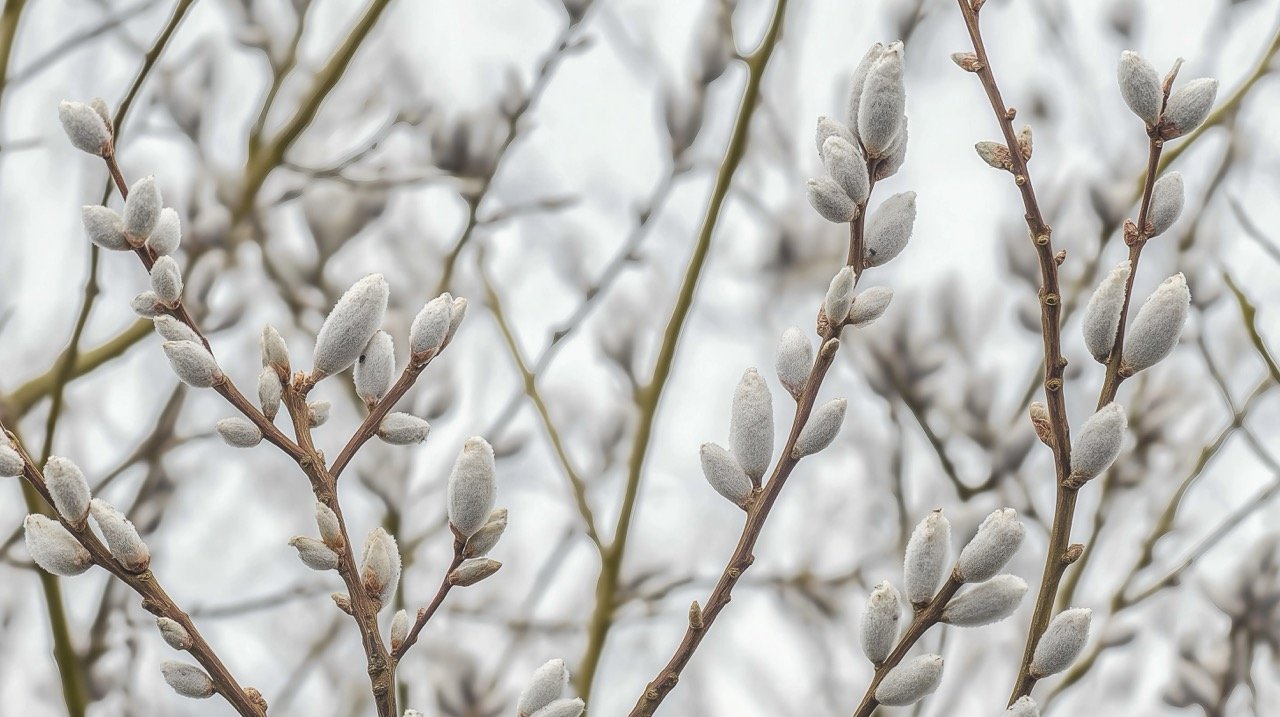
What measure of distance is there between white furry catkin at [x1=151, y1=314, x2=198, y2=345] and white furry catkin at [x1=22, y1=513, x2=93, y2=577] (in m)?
0.04

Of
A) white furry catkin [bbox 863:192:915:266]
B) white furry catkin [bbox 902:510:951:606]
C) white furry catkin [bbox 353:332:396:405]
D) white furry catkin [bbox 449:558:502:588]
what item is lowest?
white furry catkin [bbox 902:510:951:606]

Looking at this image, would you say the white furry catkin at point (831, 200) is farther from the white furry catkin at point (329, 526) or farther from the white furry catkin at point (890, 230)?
the white furry catkin at point (329, 526)

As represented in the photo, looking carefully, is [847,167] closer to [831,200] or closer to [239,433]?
[831,200]

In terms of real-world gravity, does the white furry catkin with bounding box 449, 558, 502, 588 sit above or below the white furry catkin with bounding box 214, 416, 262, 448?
below

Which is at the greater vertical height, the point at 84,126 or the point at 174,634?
the point at 84,126

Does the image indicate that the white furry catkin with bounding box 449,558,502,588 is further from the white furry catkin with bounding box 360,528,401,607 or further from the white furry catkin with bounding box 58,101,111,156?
the white furry catkin with bounding box 58,101,111,156

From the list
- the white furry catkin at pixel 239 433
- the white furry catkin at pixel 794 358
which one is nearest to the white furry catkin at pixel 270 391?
the white furry catkin at pixel 239 433

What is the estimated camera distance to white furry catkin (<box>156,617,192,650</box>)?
0.74ft

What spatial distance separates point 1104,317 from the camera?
243 mm

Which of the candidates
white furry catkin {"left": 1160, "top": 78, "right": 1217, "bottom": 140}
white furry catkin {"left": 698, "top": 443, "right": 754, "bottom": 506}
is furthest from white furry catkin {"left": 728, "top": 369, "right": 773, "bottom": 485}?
white furry catkin {"left": 1160, "top": 78, "right": 1217, "bottom": 140}

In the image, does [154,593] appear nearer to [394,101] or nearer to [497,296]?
[497,296]

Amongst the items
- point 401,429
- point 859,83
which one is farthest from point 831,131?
point 401,429

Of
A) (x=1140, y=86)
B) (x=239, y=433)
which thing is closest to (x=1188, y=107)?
(x=1140, y=86)

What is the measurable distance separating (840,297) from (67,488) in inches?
6.1
